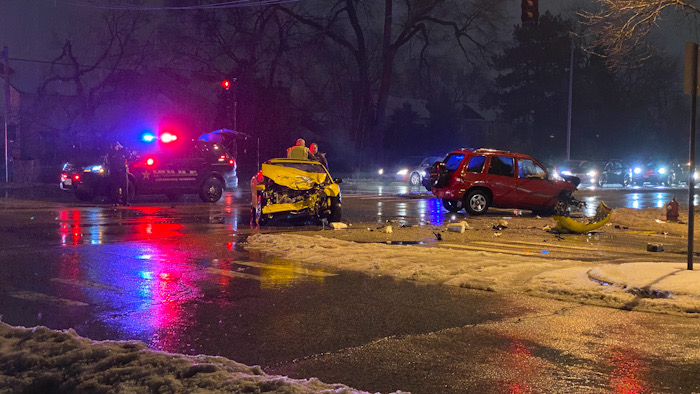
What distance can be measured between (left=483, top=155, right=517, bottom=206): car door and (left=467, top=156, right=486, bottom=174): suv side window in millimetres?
174

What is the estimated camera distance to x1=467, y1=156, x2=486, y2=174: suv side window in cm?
1941

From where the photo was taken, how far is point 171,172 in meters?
22.6

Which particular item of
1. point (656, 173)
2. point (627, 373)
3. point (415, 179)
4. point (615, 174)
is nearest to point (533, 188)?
point (627, 373)

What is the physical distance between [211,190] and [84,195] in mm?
4340

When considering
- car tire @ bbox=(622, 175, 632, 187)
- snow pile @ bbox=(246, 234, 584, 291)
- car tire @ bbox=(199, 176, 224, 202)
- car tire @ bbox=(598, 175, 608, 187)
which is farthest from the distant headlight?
car tire @ bbox=(622, 175, 632, 187)

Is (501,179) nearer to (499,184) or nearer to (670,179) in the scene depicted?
(499,184)

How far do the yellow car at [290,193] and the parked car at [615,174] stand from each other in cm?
2830

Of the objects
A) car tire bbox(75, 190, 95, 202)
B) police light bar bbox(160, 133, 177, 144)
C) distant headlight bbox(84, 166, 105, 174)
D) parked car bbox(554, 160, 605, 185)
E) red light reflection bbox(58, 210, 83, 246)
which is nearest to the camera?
red light reflection bbox(58, 210, 83, 246)

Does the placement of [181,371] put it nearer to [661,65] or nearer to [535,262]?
[535,262]

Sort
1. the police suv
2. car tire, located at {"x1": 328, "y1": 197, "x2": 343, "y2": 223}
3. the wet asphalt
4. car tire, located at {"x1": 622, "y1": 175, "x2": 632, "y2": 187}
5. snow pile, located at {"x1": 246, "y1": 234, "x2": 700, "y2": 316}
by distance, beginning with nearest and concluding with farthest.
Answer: the wet asphalt → snow pile, located at {"x1": 246, "y1": 234, "x2": 700, "y2": 316} → car tire, located at {"x1": 328, "y1": 197, "x2": 343, "y2": 223} → the police suv → car tire, located at {"x1": 622, "y1": 175, "x2": 632, "y2": 187}

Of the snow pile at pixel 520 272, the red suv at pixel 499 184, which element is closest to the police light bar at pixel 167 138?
the red suv at pixel 499 184

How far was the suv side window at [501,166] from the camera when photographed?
1948 centimetres

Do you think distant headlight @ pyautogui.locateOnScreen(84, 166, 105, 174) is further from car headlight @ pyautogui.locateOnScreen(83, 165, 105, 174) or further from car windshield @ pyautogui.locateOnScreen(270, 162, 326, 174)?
car windshield @ pyautogui.locateOnScreen(270, 162, 326, 174)

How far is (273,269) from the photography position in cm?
962
